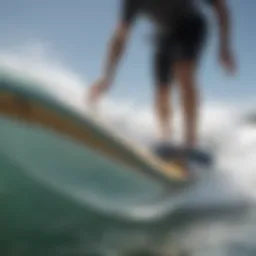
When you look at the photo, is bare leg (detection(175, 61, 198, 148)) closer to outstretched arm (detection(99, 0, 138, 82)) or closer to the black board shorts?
the black board shorts

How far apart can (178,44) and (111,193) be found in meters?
0.35

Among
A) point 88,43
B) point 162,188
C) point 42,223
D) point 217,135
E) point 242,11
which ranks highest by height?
point 242,11

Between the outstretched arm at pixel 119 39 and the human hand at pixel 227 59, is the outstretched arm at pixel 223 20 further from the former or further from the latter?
the outstretched arm at pixel 119 39

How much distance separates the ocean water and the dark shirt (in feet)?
0.62

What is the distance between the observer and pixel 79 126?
1.69m

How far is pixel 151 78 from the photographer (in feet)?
5.71

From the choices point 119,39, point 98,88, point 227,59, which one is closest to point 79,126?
point 98,88

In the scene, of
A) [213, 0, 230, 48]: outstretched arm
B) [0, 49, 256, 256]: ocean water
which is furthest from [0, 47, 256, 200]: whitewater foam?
[213, 0, 230, 48]: outstretched arm

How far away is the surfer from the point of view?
1.73m

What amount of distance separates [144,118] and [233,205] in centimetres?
27

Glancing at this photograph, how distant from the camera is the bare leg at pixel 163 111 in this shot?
1726 millimetres

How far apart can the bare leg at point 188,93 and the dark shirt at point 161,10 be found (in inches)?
3.9

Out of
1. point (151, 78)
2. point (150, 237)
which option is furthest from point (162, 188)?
point (151, 78)

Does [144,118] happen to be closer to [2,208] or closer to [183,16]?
[183,16]
